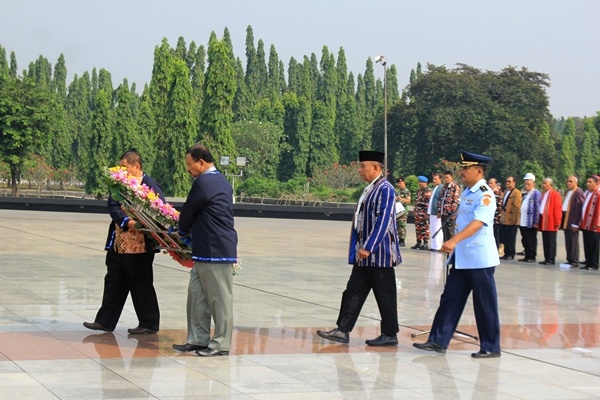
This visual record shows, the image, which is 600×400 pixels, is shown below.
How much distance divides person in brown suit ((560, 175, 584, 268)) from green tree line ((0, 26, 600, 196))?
90.0 ft

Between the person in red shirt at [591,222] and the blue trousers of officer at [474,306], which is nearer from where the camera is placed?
the blue trousers of officer at [474,306]

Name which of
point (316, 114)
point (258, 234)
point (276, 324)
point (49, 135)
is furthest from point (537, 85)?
point (276, 324)

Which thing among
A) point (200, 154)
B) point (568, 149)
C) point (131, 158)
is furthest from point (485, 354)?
point (568, 149)

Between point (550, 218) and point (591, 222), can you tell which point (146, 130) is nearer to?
point (550, 218)

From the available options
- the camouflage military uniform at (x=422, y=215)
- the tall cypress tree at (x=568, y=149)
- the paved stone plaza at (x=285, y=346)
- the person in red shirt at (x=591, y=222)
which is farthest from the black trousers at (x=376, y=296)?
the tall cypress tree at (x=568, y=149)

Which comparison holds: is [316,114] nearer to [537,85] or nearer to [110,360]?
[537,85]

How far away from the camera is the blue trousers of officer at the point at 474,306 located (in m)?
8.26

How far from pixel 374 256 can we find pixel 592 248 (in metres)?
10.5

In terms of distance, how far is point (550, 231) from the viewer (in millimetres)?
18812

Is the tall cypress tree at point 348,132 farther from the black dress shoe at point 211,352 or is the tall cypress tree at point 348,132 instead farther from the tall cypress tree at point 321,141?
the black dress shoe at point 211,352

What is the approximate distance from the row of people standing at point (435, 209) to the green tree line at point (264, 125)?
2559 cm

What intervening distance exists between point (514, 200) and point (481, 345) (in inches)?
462

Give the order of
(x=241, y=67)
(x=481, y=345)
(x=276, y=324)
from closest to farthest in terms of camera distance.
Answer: (x=481, y=345) < (x=276, y=324) < (x=241, y=67)

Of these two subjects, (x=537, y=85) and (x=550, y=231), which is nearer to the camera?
(x=550, y=231)
